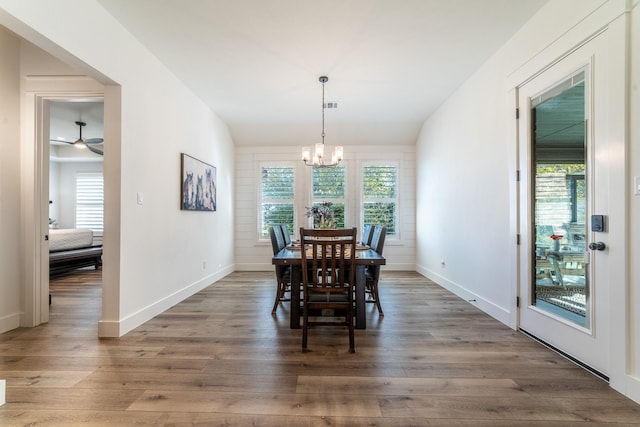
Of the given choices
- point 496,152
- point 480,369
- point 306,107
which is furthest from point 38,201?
point 496,152

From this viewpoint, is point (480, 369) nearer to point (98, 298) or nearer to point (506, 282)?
point (506, 282)

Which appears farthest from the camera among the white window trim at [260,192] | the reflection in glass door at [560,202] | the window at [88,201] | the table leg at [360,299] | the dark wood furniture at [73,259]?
the window at [88,201]

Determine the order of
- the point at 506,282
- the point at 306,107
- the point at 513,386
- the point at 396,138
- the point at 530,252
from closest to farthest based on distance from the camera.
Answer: the point at 513,386, the point at 530,252, the point at 506,282, the point at 306,107, the point at 396,138

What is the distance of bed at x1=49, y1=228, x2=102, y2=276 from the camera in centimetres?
518

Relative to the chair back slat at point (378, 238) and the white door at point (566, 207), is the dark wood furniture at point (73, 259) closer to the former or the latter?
the chair back slat at point (378, 238)

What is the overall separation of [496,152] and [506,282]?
1345 mm

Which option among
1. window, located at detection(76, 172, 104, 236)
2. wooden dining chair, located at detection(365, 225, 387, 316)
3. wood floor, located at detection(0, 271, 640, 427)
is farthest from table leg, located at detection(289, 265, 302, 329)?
window, located at detection(76, 172, 104, 236)

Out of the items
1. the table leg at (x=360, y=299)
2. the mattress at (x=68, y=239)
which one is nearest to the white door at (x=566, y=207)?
the table leg at (x=360, y=299)

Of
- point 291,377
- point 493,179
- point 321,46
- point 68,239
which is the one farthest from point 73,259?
point 493,179

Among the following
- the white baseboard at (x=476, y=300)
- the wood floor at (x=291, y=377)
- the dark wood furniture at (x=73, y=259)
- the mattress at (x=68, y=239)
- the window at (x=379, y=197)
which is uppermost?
the window at (x=379, y=197)

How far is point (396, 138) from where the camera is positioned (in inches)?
227

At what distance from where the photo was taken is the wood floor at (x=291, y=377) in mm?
1606

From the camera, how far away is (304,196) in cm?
597

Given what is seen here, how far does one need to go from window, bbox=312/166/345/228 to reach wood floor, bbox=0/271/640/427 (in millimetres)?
3097
